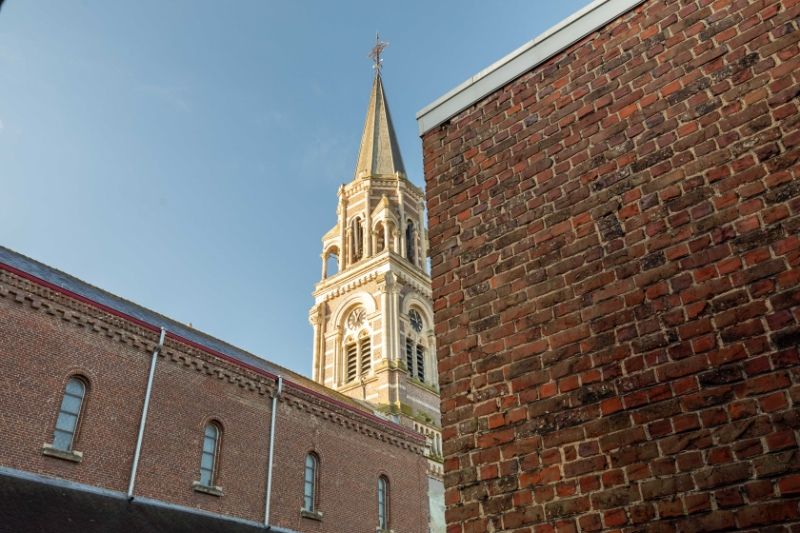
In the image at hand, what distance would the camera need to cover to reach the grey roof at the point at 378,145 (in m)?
53.9

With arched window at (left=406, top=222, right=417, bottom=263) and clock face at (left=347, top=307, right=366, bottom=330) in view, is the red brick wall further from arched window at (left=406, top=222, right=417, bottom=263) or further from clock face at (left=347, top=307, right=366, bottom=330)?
arched window at (left=406, top=222, right=417, bottom=263)

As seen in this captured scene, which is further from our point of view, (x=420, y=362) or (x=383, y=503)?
(x=420, y=362)

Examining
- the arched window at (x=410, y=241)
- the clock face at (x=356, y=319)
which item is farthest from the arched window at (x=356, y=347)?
the arched window at (x=410, y=241)

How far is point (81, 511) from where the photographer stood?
47.8 ft

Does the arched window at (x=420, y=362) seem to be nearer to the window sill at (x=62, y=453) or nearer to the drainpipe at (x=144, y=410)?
the drainpipe at (x=144, y=410)

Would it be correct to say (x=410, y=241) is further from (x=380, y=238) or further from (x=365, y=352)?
(x=365, y=352)

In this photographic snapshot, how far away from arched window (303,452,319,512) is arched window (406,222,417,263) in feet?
88.6

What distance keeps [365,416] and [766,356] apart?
23.2 m

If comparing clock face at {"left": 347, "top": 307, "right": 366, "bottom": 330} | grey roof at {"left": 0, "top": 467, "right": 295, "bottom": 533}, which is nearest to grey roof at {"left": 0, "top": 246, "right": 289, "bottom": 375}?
grey roof at {"left": 0, "top": 467, "right": 295, "bottom": 533}

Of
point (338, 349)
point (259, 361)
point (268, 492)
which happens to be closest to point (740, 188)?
point (268, 492)

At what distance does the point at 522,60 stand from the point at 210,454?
17.5 metres

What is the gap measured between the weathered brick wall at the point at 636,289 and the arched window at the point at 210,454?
53.9ft

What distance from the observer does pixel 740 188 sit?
3.87 meters

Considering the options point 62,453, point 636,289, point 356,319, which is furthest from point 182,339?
point 356,319
